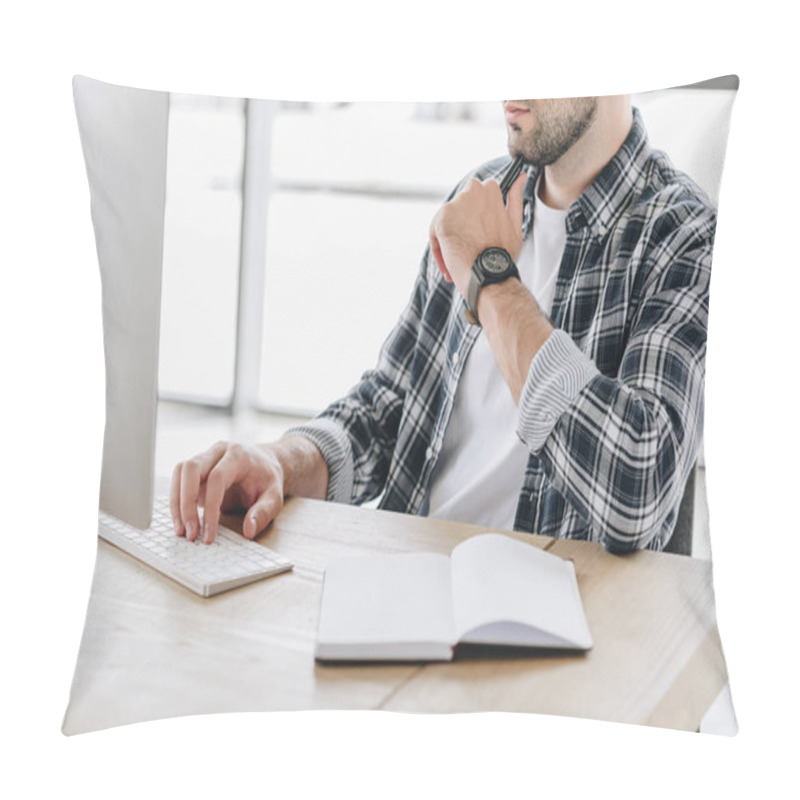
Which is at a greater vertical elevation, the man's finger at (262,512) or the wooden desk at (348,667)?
the man's finger at (262,512)

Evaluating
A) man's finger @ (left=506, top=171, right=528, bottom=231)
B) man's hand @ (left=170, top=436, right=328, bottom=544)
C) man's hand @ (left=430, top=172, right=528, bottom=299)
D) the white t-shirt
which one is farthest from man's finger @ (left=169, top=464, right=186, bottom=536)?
man's finger @ (left=506, top=171, right=528, bottom=231)

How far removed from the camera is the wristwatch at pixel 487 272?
4.78ft

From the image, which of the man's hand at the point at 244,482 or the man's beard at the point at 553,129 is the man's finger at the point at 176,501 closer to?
the man's hand at the point at 244,482

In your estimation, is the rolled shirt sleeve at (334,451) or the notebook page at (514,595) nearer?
the notebook page at (514,595)

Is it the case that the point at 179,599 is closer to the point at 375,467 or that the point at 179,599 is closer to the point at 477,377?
the point at 375,467

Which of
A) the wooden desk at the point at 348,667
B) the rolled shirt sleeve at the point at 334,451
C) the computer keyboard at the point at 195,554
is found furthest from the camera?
the rolled shirt sleeve at the point at 334,451

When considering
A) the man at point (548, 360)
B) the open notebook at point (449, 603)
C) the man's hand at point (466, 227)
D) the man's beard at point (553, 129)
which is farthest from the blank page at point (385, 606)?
the man's beard at point (553, 129)

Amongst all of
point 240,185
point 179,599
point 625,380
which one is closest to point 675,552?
point 625,380

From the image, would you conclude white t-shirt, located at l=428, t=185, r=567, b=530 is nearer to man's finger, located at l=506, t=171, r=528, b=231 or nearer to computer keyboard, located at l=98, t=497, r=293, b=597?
man's finger, located at l=506, t=171, r=528, b=231

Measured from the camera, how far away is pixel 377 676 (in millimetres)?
1279

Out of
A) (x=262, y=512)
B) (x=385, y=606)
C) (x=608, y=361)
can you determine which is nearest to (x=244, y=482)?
(x=262, y=512)

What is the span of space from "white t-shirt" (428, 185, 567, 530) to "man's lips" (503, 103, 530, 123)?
10cm

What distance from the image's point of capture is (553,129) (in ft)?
4.75

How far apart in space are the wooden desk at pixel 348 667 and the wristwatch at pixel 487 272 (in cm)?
29
